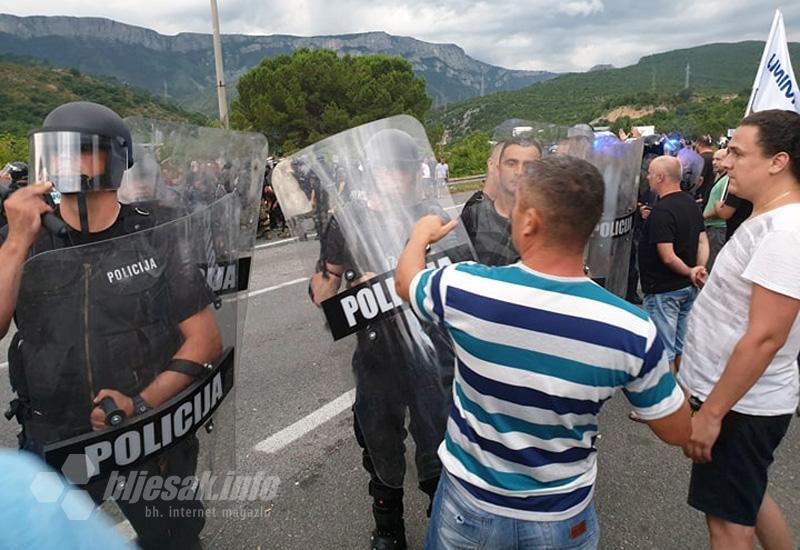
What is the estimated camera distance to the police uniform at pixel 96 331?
1.40 meters

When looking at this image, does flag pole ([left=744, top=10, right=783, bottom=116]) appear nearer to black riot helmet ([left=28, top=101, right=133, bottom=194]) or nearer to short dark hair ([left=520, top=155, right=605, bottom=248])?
short dark hair ([left=520, top=155, right=605, bottom=248])

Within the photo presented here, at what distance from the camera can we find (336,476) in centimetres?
299

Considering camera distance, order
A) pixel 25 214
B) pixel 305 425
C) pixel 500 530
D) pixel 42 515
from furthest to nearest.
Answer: pixel 305 425 < pixel 25 214 < pixel 500 530 < pixel 42 515

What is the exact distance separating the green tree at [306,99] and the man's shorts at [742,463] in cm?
3207

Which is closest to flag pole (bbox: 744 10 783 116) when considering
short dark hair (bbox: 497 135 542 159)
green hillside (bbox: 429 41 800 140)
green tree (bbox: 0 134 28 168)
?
short dark hair (bbox: 497 135 542 159)

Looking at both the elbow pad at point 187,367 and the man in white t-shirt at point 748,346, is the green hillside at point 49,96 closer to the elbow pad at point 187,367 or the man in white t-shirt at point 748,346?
the elbow pad at point 187,367

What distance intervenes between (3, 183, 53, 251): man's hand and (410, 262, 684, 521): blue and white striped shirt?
1060 mm

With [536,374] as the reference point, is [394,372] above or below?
below

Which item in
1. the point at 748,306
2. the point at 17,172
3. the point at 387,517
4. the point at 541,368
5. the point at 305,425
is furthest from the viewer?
the point at 17,172

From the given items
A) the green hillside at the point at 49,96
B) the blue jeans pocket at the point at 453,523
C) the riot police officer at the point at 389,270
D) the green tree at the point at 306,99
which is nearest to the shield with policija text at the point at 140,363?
the riot police officer at the point at 389,270

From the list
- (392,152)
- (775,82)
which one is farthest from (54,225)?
(775,82)

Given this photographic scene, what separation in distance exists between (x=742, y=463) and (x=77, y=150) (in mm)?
2313

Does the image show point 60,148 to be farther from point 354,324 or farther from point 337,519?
point 337,519

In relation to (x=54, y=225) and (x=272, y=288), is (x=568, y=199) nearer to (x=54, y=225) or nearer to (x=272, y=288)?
(x=54, y=225)
